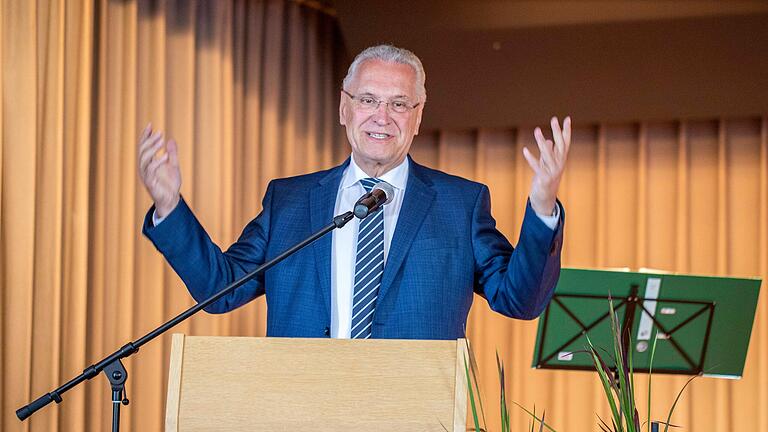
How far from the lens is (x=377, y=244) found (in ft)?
8.57

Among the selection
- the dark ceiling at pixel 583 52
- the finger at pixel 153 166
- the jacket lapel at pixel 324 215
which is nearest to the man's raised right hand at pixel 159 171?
the finger at pixel 153 166

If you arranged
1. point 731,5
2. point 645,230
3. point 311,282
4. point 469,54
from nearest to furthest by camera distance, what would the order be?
point 311,282
point 731,5
point 469,54
point 645,230

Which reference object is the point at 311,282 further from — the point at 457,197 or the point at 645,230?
the point at 645,230

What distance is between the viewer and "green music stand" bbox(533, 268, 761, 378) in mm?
3934

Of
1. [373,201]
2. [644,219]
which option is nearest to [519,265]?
[373,201]

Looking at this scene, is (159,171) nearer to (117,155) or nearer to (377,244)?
(377,244)

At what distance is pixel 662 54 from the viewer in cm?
484

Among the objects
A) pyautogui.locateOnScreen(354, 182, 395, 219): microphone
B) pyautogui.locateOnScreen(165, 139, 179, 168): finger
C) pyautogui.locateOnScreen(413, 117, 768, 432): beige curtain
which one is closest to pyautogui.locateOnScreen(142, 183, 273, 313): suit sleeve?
pyautogui.locateOnScreen(165, 139, 179, 168): finger

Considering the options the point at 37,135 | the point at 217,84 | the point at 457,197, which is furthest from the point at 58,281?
the point at 457,197

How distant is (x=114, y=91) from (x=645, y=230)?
9.49 ft

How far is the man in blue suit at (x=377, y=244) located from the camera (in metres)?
2.37

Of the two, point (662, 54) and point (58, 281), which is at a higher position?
point (662, 54)

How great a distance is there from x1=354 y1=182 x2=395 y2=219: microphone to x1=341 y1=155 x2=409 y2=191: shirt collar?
563 millimetres

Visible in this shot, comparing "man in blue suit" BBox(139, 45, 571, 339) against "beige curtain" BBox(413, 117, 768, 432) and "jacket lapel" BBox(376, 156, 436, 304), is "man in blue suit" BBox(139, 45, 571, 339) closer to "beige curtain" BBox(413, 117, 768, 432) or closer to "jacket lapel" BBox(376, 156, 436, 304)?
"jacket lapel" BBox(376, 156, 436, 304)
